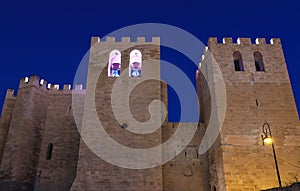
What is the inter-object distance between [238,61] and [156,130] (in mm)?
5604

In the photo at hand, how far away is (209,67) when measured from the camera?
14680 mm

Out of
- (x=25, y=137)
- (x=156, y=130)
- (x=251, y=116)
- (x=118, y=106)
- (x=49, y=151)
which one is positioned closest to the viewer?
(x=251, y=116)

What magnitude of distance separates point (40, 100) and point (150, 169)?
8.34m

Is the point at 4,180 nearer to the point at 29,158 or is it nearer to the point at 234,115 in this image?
the point at 29,158

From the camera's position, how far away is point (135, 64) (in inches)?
647

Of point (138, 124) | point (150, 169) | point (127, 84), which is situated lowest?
point (150, 169)

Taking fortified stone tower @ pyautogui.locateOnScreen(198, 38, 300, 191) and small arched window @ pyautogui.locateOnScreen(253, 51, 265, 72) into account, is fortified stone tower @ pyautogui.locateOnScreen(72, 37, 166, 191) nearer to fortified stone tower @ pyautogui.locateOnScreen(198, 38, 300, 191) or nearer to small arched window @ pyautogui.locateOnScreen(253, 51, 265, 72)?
fortified stone tower @ pyautogui.locateOnScreen(198, 38, 300, 191)

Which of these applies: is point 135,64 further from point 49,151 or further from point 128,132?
point 49,151

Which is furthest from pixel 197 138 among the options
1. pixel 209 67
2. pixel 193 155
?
pixel 209 67

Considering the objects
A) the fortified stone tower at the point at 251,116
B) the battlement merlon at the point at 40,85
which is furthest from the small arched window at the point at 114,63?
the fortified stone tower at the point at 251,116

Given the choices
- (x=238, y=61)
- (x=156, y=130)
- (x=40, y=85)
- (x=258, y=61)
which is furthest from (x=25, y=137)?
(x=258, y=61)

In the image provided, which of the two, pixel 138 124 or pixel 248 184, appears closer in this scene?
pixel 248 184

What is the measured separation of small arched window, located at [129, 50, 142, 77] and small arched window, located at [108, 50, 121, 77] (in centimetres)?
69

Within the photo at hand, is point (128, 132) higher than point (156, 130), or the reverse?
point (156, 130)
